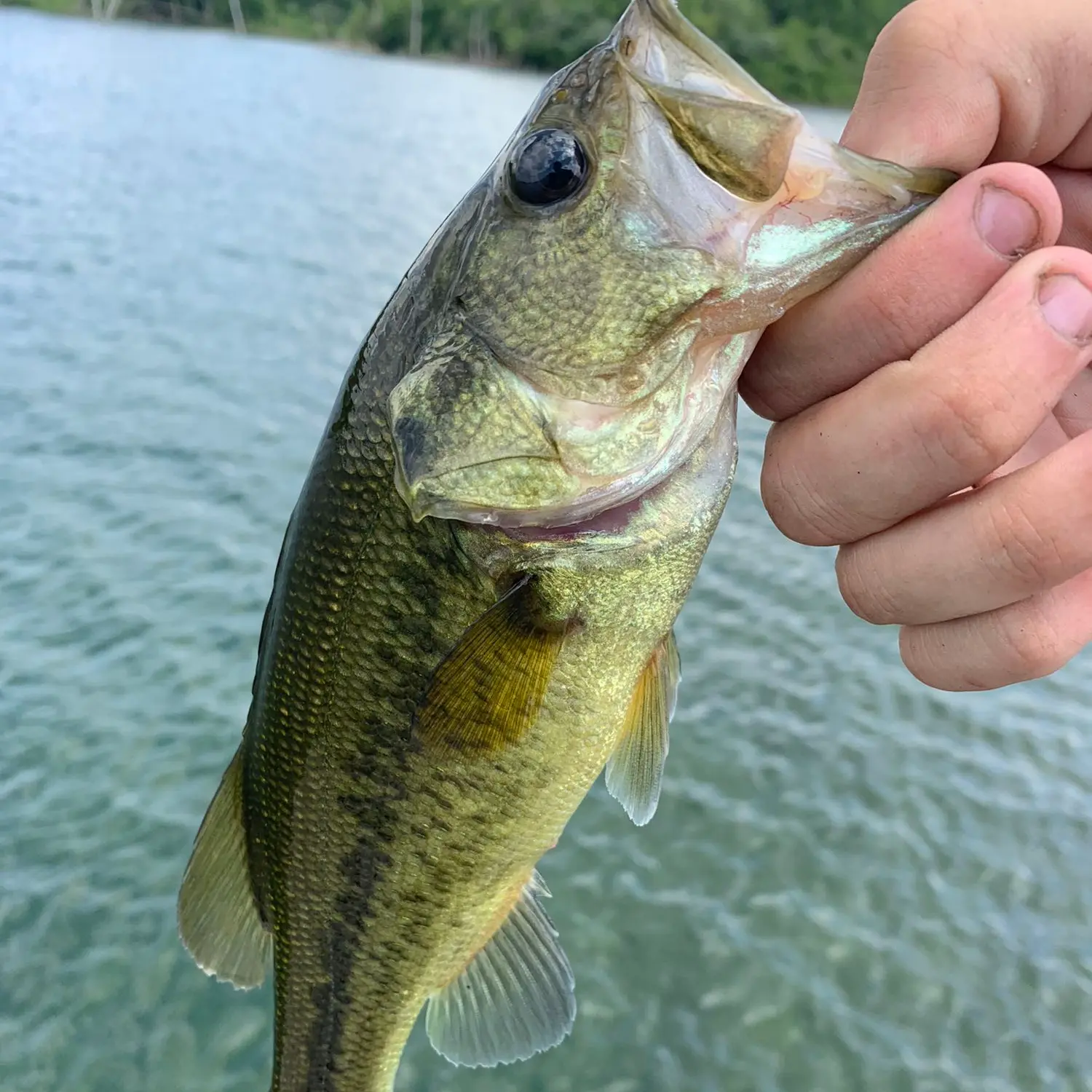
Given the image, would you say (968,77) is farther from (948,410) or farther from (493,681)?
(493,681)

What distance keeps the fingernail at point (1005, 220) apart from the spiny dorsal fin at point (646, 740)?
3.03ft

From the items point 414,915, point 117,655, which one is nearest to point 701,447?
point 414,915

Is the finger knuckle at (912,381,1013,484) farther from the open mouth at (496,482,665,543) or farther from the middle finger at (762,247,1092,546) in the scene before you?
the open mouth at (496,482,665,543)

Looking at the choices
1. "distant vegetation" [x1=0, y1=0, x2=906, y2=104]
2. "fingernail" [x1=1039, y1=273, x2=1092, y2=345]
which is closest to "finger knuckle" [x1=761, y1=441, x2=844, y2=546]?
"fingernail" [x1=1039, y1=273, x2=1092, y2=345]

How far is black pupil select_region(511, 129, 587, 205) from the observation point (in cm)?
152

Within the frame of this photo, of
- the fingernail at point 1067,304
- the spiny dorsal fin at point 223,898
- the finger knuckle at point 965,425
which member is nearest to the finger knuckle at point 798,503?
the finger knuckle at point 965,425

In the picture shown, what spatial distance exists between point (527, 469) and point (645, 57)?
2.23ft

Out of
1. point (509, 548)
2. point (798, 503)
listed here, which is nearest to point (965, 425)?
point (798, 503)

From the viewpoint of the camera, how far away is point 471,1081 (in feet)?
13.1

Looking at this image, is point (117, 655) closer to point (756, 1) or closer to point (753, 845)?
point (753, 845)

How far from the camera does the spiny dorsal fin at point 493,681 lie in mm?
1692

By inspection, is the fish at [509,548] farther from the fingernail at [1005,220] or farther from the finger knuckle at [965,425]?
the finger knuckle at [965,425]

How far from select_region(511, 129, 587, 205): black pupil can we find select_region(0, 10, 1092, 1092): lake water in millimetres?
3760

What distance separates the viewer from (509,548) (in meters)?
1.69
